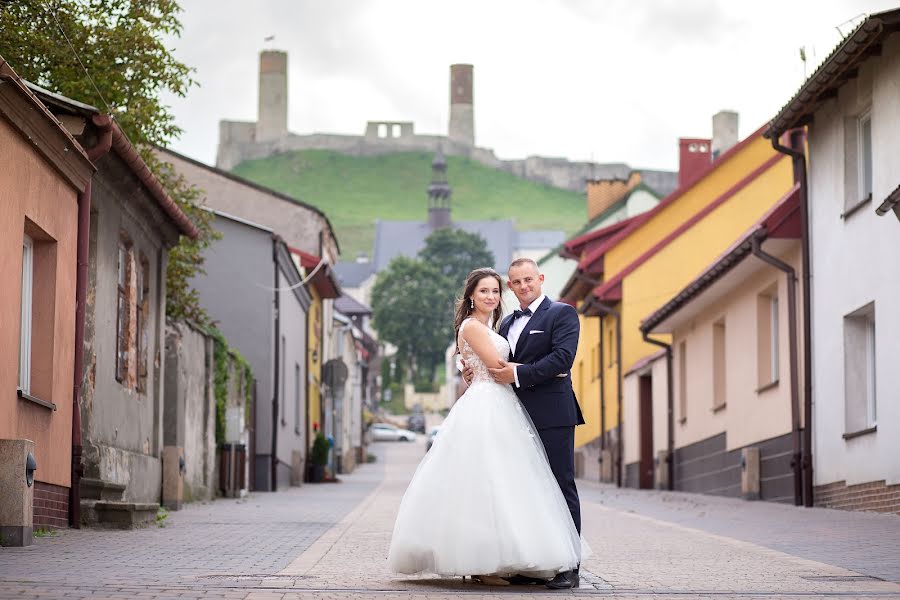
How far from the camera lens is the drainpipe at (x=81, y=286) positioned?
1297 cm

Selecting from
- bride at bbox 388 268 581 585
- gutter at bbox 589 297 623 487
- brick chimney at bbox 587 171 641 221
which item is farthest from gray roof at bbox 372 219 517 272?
bride at bbox 388 268 581 585

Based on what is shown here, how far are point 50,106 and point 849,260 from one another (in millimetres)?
8509

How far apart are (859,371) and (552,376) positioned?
9.03m

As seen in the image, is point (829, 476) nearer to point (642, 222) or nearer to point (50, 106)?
point (50, 106)

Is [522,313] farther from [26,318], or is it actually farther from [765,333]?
[765,333]

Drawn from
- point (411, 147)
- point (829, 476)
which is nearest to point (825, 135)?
point (829, 476)

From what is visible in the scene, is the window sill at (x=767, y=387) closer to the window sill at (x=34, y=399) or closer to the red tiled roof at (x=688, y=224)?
the red tiled roof at (x=688, y=224)

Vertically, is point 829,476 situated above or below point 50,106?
below

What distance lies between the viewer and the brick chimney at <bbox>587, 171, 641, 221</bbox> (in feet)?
170

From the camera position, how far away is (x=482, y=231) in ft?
431

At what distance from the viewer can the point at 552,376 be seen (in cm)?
823

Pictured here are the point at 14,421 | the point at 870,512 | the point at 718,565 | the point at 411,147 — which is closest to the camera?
the point at 718,565

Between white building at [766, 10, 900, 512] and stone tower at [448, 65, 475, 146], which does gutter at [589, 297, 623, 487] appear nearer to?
white building at [766, 10, 900, 512]

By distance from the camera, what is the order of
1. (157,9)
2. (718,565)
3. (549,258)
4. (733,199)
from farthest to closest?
1. (549,258)
2. (733,199)
3. (157,9)
4. (718,565)
